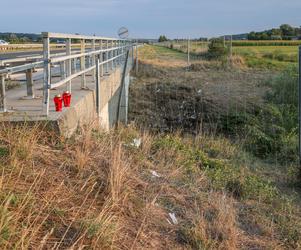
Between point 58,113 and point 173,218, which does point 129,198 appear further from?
point 58,113

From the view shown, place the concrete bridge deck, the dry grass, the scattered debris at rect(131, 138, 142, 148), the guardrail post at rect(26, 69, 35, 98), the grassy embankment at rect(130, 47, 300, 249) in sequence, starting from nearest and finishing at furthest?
the dry grass, the concrete bridge deck, the scattered debris at rect(131, 138, 142, 148), the guardrail post at rect(26, 69, 35, 98), the grassy embankment at rect(130, 47, 300, 249)

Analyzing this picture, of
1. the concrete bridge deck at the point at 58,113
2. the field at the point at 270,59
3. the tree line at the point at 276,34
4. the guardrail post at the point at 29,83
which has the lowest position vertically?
the concrete bridge deck at the point at 58,113

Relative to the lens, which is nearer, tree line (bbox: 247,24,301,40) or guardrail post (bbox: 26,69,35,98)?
guardrail post (bbox: 26,69,35,98)

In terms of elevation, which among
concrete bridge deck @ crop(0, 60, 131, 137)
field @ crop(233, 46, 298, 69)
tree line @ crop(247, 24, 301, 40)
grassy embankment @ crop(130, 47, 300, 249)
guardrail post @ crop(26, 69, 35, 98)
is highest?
tree line @ crop(247, 24, 301, 40)

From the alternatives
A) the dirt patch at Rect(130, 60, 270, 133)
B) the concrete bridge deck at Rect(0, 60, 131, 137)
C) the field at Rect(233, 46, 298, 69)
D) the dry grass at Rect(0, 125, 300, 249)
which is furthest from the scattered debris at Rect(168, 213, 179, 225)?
the field at Rect(233, 46, 298, 69)

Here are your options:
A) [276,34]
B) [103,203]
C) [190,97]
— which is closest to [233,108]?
[190,97]

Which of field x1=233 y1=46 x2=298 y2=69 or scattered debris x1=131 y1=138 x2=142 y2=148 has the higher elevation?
field x1=233 y1=46 x2=298 y2=69

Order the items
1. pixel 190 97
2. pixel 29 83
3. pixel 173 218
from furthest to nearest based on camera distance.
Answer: pixel 190 97 < pixel 29 83 < pixel 173 218

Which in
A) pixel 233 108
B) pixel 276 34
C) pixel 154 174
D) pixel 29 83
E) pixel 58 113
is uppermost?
pixel 276 34

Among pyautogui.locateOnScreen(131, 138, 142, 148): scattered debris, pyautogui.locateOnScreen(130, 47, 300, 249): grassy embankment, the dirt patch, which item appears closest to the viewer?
pyautogui.locateOnScreen(131, 138, 142, 148): scattered debris

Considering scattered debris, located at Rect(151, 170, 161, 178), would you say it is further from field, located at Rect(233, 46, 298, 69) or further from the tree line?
the tree line

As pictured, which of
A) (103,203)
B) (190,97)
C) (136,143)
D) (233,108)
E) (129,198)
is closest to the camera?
(103,203)

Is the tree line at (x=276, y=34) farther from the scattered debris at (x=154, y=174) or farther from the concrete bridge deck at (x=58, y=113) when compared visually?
the scattered debris at (x=154, y=174)

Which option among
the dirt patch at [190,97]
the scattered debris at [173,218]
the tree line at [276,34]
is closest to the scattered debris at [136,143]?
the scattered debris at [173,218]
